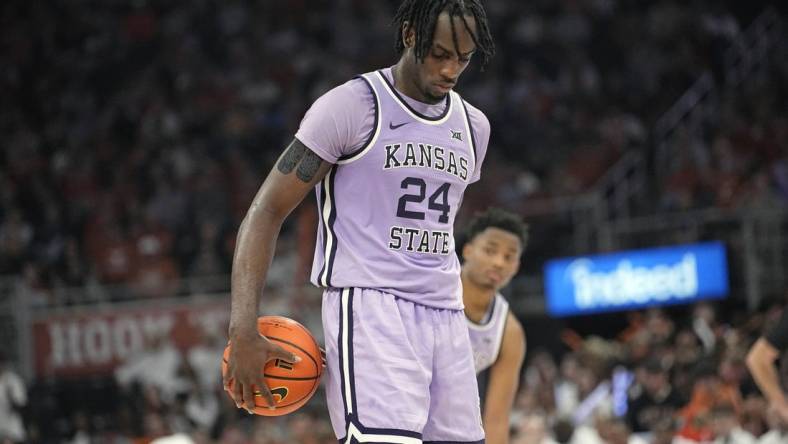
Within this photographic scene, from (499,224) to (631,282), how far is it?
27.7ft

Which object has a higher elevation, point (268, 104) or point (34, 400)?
point (268, 104)

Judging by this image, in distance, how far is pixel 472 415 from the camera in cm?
418

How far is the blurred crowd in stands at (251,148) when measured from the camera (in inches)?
512

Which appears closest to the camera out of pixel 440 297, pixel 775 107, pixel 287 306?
pixel 440 297

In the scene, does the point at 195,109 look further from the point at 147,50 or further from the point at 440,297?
the point at 440,297

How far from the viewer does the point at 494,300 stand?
578cm

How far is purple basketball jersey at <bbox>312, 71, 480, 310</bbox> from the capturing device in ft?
13.3

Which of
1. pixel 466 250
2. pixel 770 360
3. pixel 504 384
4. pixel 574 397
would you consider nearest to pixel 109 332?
pixel 574 397

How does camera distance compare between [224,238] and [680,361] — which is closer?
[680,361]

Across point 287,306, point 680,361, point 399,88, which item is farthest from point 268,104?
point 399,88

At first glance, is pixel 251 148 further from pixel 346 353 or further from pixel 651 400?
pixel 346 353

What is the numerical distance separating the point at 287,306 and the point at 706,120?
695 cm

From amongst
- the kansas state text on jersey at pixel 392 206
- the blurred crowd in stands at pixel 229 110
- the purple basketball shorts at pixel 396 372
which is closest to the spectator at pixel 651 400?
the blurred crowd in stands at pixel 229 110

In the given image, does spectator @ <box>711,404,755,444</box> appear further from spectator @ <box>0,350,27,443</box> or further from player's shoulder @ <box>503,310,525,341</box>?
spectator @ <box>0,350,27,443</box>
